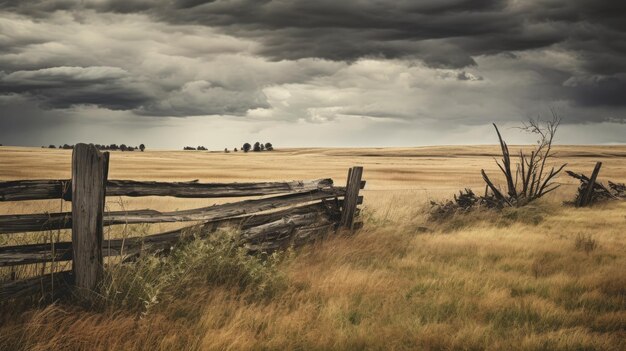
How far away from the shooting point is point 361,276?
5.85 m

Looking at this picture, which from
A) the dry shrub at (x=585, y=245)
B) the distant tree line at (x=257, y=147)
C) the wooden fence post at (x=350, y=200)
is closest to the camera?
the dry shrub at (x=585, y=245)

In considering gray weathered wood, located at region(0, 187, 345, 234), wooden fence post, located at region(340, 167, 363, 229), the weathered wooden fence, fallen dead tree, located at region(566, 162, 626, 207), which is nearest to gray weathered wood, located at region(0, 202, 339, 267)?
the weathered wooden fence

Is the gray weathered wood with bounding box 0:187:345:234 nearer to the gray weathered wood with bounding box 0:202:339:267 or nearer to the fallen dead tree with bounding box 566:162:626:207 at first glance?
the gray weathered wood with bounding box 0:202:339:267

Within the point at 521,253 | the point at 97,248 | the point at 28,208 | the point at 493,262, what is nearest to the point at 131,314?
the point at 97,248

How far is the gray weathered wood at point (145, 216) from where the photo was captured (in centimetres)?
407

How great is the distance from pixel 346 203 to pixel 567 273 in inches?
147

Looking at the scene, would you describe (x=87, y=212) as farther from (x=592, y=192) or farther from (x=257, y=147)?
(x=257, y=147)

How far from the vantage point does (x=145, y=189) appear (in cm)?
496

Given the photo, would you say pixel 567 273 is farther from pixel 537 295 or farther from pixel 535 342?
pixel 535 342

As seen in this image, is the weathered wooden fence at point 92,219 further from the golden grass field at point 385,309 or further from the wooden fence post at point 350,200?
the wooden fence post at point 350,200

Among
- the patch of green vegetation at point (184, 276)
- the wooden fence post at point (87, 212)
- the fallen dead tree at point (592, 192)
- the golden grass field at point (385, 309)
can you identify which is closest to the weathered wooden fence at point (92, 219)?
the wooden fence post at point (87, 212)

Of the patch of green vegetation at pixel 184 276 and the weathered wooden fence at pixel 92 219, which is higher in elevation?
the weathered wooden fence at pixel 92 219

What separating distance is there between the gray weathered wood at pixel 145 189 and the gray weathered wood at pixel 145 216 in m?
0.16

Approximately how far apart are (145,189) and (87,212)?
870 mm
